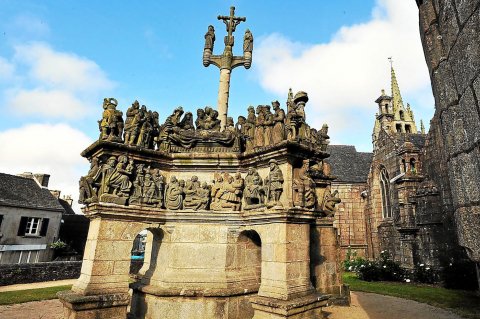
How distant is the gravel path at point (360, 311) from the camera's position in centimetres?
845

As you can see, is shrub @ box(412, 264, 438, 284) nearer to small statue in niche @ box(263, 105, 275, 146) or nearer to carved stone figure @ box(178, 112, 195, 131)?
small statue in niche @ box(263, 105, 275, 146)

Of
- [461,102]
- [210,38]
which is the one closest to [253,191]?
[461,102]

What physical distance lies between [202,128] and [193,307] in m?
4.44

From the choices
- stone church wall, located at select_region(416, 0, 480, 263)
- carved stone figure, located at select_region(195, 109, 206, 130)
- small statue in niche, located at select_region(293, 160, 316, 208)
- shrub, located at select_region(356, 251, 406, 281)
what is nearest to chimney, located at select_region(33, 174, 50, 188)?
carved stone figure, located at select_region(195, 109, 206, 130)

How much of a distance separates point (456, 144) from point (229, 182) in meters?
6.30

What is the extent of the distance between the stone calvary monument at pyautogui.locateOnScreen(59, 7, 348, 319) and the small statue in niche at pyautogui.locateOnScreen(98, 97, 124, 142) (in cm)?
3

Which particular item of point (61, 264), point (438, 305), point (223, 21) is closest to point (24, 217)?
point (61, 264)

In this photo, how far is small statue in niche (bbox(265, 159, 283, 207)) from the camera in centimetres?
679

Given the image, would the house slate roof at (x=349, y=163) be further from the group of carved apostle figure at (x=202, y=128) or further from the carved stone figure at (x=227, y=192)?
the carved stone figure at (x=227, y=192)

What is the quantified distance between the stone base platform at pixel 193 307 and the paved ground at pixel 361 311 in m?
2.43

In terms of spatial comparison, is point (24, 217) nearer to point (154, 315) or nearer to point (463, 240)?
point (154, 315)

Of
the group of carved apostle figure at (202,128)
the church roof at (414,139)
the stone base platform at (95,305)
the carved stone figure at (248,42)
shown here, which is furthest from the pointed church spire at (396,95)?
the stone base platform at (95,305)

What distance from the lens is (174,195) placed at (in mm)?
7762

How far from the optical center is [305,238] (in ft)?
22.2
